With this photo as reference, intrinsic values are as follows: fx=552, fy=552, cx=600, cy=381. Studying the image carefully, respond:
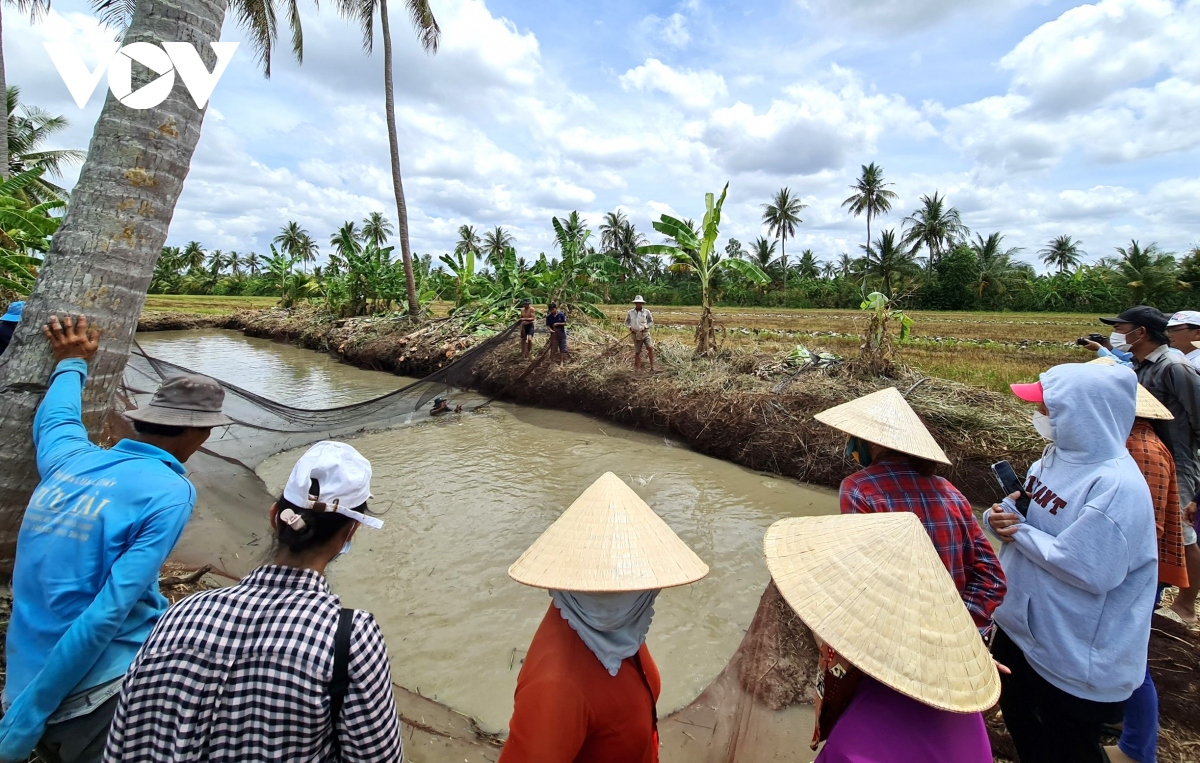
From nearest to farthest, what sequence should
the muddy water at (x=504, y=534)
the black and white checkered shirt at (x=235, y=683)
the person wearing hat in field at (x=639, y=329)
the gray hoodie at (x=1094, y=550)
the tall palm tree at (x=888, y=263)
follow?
the black and white checkered shirt at (x=235, y=683) → the gray hoodie at (x=1094, y=550) → the muddy water at (x=504, y=534) → the person wearing hat in field at (x=639, y=329) → the tall palm tree at (x=888, y=263)

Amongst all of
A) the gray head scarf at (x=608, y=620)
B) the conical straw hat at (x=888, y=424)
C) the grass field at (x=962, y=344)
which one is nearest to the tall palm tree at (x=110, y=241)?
the gray head scarf at (x=608, y=620)

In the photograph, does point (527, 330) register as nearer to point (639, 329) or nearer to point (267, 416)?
point (639, 329)

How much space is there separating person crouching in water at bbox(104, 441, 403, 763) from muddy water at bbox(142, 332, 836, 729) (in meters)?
1.91

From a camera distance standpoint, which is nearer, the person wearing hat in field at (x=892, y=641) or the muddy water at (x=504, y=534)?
the person wearing hat in field at (x=892, y=641)

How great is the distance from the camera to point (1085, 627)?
1.52 meters

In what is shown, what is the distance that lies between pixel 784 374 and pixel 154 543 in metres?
7.57

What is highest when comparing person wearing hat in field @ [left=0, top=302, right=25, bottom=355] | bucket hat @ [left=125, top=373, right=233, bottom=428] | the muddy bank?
person wearing hat in field @ [left=0, top=302, right=25, bottom=355]

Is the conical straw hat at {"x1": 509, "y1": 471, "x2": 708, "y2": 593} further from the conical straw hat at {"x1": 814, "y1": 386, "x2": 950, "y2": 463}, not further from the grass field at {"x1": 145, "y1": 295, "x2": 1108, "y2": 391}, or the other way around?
the grass field at {"x1": 145, "y1": 295, "x2": 1108, "y2": 391}

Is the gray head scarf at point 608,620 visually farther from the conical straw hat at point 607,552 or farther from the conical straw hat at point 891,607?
the conical straw hat at point 891,607

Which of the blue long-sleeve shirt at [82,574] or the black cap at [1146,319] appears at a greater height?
the black cap at [1146,319]

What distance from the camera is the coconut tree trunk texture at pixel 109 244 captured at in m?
1.82

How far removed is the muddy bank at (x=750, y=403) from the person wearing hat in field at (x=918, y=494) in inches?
74.3

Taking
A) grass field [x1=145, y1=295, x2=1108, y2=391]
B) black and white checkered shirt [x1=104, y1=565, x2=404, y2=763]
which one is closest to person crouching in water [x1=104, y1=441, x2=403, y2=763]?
black and white checkered shirt [x1=104, y1=565, x2=404, y2=763]

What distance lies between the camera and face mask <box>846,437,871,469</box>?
2162mm
